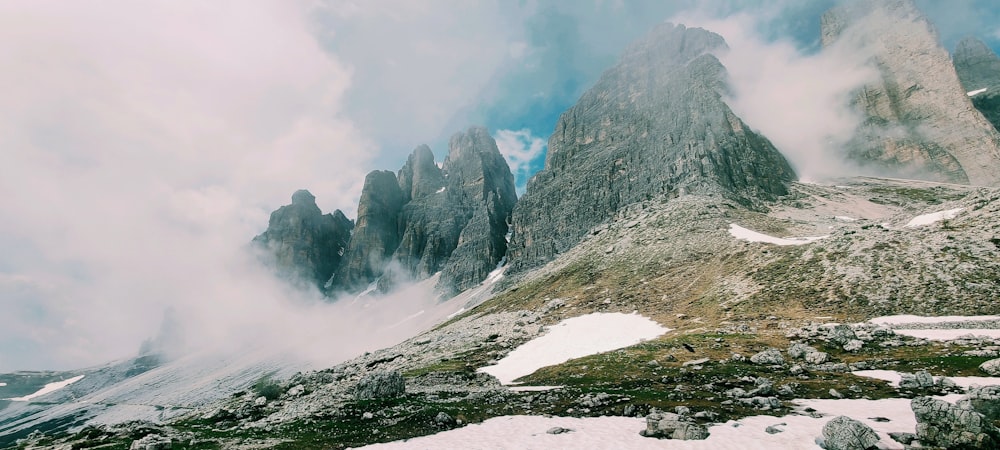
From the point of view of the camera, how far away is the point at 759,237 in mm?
91750

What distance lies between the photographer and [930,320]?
1726 inches

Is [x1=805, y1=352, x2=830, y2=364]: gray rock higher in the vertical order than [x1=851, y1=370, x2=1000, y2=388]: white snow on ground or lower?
lower

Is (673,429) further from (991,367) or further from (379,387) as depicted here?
(379,387)

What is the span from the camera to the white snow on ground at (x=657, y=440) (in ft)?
55.5

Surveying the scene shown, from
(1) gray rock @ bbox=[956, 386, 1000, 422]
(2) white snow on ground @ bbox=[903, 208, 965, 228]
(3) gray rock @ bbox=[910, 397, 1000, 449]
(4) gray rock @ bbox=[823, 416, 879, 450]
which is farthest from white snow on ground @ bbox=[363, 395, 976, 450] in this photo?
(2) white snow on ground @ bbox=[903, 208, 965, 228]

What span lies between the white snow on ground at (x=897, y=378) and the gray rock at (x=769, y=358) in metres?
6.17

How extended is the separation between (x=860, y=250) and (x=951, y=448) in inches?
2446

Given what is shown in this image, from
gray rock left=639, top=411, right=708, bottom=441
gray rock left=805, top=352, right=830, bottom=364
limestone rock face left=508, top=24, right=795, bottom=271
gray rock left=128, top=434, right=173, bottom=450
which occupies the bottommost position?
gray rock left=805, top=352, right=830, bottom=364

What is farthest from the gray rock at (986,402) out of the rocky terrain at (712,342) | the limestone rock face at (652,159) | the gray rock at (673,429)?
the limestone rock face at (652,159)

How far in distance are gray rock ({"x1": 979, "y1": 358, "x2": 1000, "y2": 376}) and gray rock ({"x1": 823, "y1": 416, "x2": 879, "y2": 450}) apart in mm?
18711

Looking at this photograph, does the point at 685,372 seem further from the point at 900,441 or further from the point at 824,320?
the point at 824,320

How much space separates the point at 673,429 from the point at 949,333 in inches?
1555

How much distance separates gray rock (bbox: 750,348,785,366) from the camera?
36.6 meters

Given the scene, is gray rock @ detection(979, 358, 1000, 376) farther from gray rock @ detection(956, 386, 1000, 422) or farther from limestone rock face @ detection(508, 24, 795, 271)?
limestone rock face @ detection(508, 24, 795, 271)
